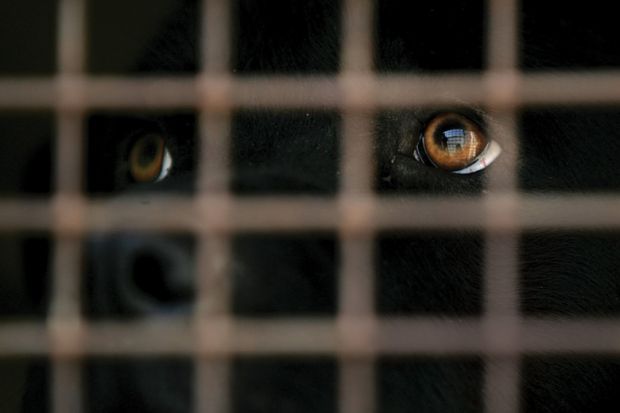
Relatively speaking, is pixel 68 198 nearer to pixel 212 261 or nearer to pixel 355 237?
pixel 212 261

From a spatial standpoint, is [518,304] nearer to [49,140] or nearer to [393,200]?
[393,200]

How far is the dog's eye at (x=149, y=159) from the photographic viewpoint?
1430 mm

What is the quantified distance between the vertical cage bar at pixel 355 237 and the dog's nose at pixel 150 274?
0.54 feet

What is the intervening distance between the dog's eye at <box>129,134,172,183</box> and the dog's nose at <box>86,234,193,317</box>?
371 mm

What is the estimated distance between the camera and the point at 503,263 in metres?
1.19

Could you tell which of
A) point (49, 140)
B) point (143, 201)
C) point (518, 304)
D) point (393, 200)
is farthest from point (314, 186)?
point (49, 140)

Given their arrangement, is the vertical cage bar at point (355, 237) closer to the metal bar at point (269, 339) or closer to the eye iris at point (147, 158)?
the metal bar at point (269, 339)

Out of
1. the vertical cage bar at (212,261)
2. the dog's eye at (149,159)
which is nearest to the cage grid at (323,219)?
the vertical cage bar at (212,261)

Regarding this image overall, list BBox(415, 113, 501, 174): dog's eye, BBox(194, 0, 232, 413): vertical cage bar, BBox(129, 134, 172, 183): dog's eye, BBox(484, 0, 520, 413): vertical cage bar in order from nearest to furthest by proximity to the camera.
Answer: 1. BBox(194, 0, 232, 413): vertical cage bar
2. BBox(484, 0, 520, 413): vertical cage bar
3. BBox(415, 113, 501, 174): dog's eye
4. BBox(129, 134, 172, 183): dog's eye

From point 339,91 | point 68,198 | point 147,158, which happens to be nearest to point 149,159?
point 147,158

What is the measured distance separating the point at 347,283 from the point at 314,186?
165mm

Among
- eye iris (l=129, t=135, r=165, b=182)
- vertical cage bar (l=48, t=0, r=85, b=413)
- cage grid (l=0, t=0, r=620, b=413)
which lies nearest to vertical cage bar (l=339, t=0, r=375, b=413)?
Answer: cage grid (l=0, t=0, r=620, b=413)

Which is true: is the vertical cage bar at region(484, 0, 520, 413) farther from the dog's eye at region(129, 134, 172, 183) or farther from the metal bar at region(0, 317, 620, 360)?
the dog's eye at region(129, 134, 172, 183)

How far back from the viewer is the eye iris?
56.7 inches
